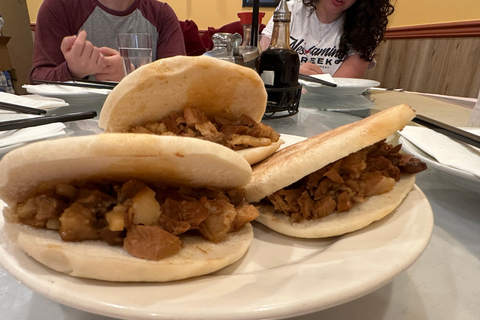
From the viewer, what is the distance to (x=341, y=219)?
1140 mm

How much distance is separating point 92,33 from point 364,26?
14.3 feet

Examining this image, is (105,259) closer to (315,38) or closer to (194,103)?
(194,103)

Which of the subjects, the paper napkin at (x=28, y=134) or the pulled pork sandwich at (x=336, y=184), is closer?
the pulled pork sandwich at (x=336, y=184)

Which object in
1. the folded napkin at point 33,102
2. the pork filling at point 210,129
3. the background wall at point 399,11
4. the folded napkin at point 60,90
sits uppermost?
the background wall at point 399,11

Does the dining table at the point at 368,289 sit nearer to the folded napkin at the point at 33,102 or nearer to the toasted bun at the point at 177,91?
the toasted bun at the point at 177,91

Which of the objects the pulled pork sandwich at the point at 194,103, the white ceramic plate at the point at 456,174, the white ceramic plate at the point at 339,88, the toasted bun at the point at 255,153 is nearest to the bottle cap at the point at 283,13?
the white ceramic plate at the point at 339,88

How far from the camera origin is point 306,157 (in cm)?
112

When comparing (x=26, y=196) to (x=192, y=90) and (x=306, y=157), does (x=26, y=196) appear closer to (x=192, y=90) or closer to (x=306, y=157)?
(x=192, y=90)

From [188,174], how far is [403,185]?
0.92 metres

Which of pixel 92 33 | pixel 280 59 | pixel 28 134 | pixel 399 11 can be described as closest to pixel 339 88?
pixel 280 59

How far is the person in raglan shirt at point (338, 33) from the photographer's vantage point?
202 inches

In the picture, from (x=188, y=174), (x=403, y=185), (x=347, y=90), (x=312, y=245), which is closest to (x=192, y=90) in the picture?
(x=188, y=174)

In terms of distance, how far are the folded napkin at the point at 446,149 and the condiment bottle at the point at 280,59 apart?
3.44 ft

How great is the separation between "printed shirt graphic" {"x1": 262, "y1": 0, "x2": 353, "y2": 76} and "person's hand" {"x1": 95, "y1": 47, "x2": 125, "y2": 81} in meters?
3.12
